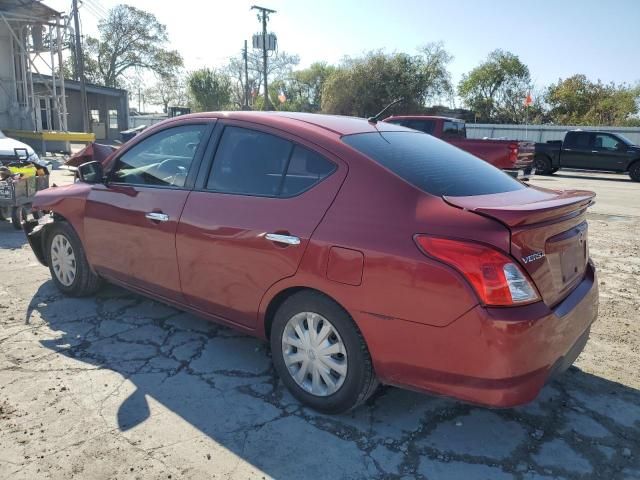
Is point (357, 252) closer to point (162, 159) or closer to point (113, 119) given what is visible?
point (162, 159)

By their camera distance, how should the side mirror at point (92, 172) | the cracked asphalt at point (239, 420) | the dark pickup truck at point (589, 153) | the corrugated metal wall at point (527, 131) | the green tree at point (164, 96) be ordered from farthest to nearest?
the green tree at point (164, 96) < the corrugated metal wall at point (527, 131) < the dark pickup truck at point (589, 153) < the side mirror at point (92, 172) < the cracked asphalt at point (239, 420)

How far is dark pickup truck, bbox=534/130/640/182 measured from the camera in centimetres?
1836

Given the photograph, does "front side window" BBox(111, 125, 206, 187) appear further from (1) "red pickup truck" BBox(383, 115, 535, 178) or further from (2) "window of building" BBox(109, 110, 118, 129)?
(2) "window of building" BBox(109, 110, 118, 129)

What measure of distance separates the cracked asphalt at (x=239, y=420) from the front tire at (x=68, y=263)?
49cm

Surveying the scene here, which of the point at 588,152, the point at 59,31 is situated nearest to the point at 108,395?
the point at 588,152

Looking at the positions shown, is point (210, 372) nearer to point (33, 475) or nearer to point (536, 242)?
point (33, 475)

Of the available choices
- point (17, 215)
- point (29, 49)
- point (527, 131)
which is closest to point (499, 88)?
point (527, 131)

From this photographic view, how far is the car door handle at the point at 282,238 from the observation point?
2.84 meters

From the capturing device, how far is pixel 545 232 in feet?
8.22

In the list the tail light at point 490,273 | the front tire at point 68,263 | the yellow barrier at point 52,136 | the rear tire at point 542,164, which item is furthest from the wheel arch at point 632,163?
the yellow barrier at point 52,136

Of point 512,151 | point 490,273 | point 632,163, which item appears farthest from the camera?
point 632,163

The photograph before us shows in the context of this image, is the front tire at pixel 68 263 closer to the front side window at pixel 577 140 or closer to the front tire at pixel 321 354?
the front tire at pixel 321 354

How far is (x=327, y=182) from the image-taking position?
9.31 ft

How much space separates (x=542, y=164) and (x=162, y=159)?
60.4 feet
